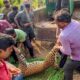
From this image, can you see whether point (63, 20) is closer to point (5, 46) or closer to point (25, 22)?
point (5, 46)

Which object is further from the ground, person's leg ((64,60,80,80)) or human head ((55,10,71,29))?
human head ((55,10,71,29))

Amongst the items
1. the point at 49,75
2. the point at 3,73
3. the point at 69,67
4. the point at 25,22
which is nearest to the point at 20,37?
the point at 25,22

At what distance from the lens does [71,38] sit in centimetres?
443

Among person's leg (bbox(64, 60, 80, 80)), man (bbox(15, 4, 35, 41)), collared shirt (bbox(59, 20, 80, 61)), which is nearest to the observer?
collared shirt (bbox(59, 20, 80, 61))

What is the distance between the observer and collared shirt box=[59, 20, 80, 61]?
438 cm

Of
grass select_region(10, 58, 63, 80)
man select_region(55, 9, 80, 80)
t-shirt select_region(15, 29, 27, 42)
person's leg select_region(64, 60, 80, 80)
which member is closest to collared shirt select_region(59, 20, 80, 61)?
man select_region(55, 9, 80, 80)

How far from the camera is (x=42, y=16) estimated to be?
37.3 feet

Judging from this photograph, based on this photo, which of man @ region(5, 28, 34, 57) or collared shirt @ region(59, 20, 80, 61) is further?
man @ region(5, 28, 34, 57)

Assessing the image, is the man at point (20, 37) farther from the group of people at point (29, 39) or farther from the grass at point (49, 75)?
the grass at point (49, 75)

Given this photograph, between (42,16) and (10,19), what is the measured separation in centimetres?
309

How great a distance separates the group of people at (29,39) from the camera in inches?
110

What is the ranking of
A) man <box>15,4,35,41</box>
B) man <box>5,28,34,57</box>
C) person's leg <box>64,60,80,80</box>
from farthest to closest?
man <box>15,4,35,41</box> < man <box>5,28,34,57</box> < person's leg <box>64,60,80,80</box>

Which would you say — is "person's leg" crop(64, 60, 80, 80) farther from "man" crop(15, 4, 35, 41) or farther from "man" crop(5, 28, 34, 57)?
"man" crop(15, 4, 35, 41)

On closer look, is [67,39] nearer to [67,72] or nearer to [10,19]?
[67,72]
